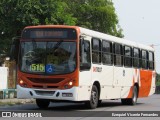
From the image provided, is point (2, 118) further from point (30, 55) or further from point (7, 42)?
point (7, 42)

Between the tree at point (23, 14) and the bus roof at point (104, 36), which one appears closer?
the bus roof at point (104, 36)

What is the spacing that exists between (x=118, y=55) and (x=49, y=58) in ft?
17.0

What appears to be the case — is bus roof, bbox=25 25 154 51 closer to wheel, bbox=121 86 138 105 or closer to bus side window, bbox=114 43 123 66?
bus side window, bbox=114 43 123 66

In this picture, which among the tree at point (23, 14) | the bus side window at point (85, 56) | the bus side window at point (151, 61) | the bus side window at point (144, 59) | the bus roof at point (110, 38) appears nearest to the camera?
the bus side window at point (85, 56)

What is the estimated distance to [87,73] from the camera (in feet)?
62.8

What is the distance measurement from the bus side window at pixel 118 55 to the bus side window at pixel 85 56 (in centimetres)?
331

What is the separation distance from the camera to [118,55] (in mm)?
22906

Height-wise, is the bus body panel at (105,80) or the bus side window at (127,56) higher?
the bus side window at (127,56)

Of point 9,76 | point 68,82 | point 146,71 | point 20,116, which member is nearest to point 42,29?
point 68,82

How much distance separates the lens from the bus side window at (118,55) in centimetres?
2260

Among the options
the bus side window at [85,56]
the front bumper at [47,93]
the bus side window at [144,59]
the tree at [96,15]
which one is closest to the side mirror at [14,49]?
the front bumper at [47,93]

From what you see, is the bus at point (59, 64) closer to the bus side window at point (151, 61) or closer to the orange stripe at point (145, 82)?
the orange stripe at point (145, 82)

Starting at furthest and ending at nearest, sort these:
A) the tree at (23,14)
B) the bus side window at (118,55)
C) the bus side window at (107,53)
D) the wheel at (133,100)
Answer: the tree at (23,14) < the wheel at (133,100) < the bus side window at (118,55) < the bus side window at (107,53)

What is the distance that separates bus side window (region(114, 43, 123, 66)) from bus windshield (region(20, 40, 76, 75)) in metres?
4.44
